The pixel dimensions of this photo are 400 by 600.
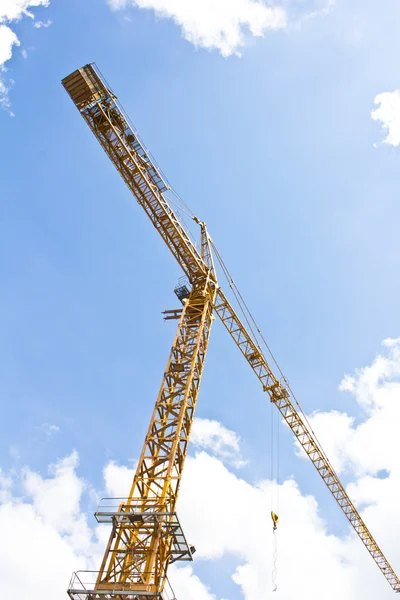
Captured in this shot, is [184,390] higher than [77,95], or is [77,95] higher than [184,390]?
[77,95]

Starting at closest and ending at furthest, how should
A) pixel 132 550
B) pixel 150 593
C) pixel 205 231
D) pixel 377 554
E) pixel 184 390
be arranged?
pixel 150 593 → pixel 132 550 → pixel 184 390 → pixel 205 231 → pixel 377 554

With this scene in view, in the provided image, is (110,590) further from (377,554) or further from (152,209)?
(377,554)

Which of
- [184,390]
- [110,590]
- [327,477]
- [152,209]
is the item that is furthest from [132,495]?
[327,477]

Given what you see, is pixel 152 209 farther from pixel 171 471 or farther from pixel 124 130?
pixel 171 471

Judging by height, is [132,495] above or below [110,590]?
above

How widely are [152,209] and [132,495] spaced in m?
16.5

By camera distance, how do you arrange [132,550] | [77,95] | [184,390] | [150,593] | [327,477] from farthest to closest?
1. [327,477]
2. [77,95]
3. [184,390]
4. [132,550]
5. [150,593]

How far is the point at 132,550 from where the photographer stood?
777 inches

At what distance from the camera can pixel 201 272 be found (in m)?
31.4

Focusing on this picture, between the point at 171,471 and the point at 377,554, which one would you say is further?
the point at 377,554

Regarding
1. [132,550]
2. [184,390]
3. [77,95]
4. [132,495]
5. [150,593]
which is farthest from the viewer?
[77,95]

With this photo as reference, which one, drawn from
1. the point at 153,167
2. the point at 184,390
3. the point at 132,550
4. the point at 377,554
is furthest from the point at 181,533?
the point at 377,554

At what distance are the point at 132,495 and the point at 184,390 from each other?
18.4 feet

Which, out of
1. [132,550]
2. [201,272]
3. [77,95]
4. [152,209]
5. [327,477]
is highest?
[77,95]
